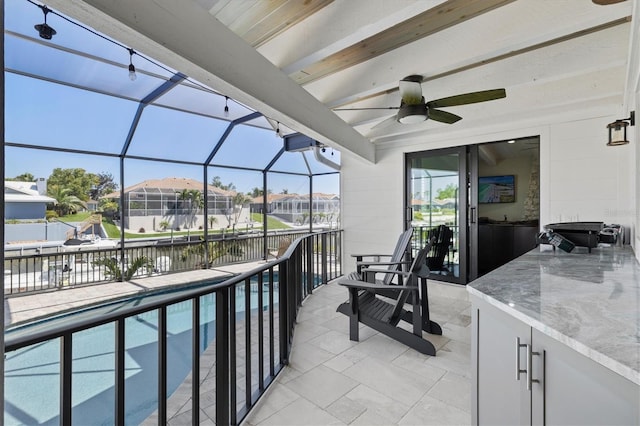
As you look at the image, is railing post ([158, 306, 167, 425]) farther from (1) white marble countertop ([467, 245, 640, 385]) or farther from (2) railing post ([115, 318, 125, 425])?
(1) white marble countertop ([467, 245, 640, 385])

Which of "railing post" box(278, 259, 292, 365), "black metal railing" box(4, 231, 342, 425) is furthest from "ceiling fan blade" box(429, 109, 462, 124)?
"railing post" box(278, 259, 292, 365)

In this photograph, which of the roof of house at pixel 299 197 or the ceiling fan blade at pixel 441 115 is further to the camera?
the roof of house at pixel 299 197

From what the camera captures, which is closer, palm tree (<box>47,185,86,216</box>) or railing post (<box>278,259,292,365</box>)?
railing post (<box>278,259,292,365</box>)

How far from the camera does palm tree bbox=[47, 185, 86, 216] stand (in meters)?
5.75

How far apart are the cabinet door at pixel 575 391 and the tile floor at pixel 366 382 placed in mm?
1056

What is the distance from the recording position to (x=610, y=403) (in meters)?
0.87

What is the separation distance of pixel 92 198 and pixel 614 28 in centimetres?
774

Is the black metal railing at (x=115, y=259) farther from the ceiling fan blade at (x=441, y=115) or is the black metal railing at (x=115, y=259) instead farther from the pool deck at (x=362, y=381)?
the ceiling fan blade at (x=441, y=115)

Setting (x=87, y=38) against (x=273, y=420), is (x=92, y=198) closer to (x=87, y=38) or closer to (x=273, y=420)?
(x=87, y=38)

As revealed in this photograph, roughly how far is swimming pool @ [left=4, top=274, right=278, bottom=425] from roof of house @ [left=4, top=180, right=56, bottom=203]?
2.36 m

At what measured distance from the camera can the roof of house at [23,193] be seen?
5.25 metres

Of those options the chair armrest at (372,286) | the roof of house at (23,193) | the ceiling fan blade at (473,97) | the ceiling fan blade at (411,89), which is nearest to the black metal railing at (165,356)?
the chair armrest at (372,286)

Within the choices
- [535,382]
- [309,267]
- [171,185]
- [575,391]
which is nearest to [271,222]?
[171,185]

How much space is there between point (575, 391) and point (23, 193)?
24.6 feet
